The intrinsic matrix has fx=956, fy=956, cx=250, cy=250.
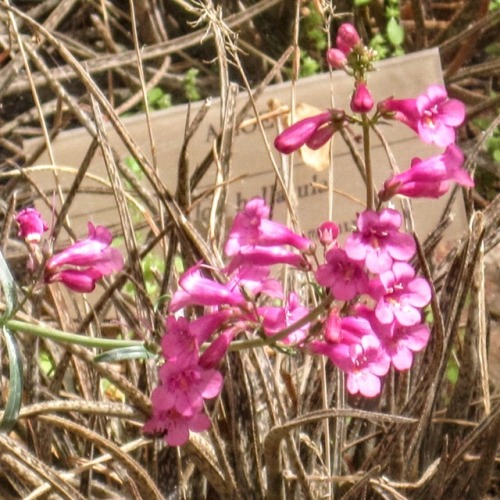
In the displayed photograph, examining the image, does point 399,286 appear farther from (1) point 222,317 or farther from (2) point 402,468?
(2) point 402,468

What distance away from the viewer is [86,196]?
5.12ft

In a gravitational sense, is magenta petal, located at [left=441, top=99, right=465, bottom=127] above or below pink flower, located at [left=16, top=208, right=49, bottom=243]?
above

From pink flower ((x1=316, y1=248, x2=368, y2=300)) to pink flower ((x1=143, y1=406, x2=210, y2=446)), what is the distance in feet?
0.60

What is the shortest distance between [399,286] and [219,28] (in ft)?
1.52

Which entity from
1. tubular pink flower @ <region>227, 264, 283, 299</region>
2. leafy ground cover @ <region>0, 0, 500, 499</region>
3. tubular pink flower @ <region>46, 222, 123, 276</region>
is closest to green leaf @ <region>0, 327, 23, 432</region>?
leafy ground cover @ <region>0, 0, 500, 499</region>

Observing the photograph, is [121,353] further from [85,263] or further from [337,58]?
[337,58]

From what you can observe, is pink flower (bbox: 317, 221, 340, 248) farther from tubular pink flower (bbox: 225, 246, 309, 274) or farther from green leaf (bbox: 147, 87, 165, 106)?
green leaf (bbox: 147, 87, 165, 106)

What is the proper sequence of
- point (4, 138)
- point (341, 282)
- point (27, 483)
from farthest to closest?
point (4, 138) < point (27, 483) < point (341, 282)

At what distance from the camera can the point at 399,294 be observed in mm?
787

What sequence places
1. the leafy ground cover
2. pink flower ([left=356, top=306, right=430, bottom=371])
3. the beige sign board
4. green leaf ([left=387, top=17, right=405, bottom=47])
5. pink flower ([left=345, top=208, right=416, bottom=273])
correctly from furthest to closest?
green leaf ([left=387, top=17, right=405, bottom=47])
the beige sign board
the leafy ground cover
pink flower ([left=356, top=306, right=430, bottom=371])
pink flower ([left=345, top=208, right=416, bottom=273])

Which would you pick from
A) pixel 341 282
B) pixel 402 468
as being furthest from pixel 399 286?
pixel 402 468

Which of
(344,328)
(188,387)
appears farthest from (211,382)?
(344,328)

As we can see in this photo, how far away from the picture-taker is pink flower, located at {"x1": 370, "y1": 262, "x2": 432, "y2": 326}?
0.76m

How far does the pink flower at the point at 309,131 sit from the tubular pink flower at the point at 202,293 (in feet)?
0.46
